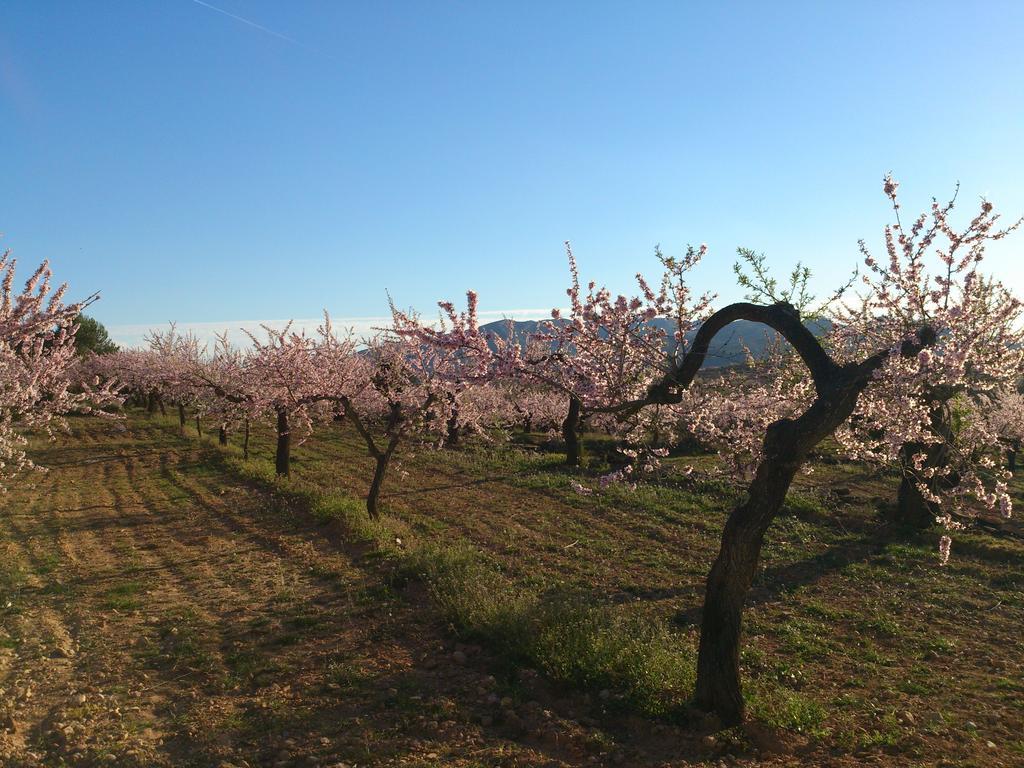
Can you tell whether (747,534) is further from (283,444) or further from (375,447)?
(283,444)

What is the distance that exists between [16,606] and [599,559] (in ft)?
35.8

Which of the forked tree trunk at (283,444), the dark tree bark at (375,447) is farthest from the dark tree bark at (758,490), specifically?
the forked tree trunk at (283,444)

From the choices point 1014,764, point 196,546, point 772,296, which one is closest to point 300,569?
point 196,546

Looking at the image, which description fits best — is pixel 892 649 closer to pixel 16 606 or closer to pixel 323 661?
pixel 323 661

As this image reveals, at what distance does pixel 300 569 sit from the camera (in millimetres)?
12750

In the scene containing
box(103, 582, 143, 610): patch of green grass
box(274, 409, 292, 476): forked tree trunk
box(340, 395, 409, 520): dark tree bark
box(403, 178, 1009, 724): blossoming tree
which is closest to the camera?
box(403, 178, 1009, 724): blossoming tree

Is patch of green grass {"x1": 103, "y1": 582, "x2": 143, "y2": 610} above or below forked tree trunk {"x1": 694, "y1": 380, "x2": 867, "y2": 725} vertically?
below

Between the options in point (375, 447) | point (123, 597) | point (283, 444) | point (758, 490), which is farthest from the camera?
point (283, 444)

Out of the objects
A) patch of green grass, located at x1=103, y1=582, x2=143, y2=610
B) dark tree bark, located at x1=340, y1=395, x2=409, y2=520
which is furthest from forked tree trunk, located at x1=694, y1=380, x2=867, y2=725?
dark tree bark, located at x1=340, y1=395, x2=409, y2=520

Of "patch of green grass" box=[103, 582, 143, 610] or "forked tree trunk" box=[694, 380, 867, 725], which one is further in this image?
"patch of green grass" box=[103, 582, 143, 610]

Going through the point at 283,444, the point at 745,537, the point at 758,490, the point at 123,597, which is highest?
the point at 758,490

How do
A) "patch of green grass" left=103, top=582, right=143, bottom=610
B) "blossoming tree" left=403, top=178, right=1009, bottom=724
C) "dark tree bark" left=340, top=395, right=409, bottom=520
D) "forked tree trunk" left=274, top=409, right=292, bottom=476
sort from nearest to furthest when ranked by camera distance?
"blossoming tree" left=403, top=178, right=1009, bottom=724 → "patch of green grass" left=103, top=582, right=143, bottom=610 → "dark tree bark" left=340, top=395, right=409, bottom=520 → "forked tree trunk" left=274, top=409, right=292, bottom=476

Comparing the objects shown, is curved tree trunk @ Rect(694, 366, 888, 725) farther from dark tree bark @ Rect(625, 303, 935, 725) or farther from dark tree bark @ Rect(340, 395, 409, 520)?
dark tree bark @ Rect(340, 395, 409, 520)

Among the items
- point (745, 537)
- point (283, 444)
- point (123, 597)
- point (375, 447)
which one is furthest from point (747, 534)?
point (283, 444)
